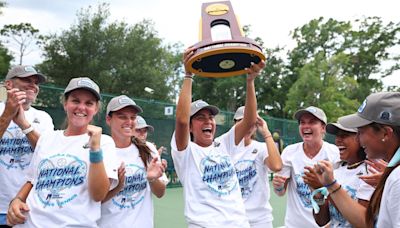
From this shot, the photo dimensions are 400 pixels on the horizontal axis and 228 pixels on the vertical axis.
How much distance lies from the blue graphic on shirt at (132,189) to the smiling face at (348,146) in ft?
5.25

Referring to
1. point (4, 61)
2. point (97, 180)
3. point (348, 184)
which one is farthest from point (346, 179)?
point (4, 61)

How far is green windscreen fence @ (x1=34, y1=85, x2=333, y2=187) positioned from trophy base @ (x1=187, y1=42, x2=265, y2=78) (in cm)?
399

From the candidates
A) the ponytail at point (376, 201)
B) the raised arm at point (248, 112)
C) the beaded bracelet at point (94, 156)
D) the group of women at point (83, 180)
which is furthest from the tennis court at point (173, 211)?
the ponytail at point (376, 201)

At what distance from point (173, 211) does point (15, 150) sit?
5463 millimetres

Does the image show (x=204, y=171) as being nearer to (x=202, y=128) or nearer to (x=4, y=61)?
(x=202, y=128)

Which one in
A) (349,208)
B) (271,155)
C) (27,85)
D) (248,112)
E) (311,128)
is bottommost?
(349,208)

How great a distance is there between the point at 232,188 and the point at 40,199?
A: 4.88ft

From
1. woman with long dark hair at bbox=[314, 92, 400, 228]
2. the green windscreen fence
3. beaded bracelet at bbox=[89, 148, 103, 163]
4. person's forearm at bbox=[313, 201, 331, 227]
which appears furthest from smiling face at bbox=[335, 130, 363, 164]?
the green windscreen fence

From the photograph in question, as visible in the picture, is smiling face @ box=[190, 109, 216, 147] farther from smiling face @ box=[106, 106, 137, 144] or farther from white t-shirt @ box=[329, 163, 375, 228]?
white t-shirt @ box=[329, 163, 375, 228]

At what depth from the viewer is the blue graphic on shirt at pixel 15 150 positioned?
3.56 metres

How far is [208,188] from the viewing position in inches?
130

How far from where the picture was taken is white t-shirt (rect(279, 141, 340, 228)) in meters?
4.05

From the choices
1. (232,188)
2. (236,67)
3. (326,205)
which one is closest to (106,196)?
(232,188)

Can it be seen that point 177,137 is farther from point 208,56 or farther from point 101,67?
point 101,67
